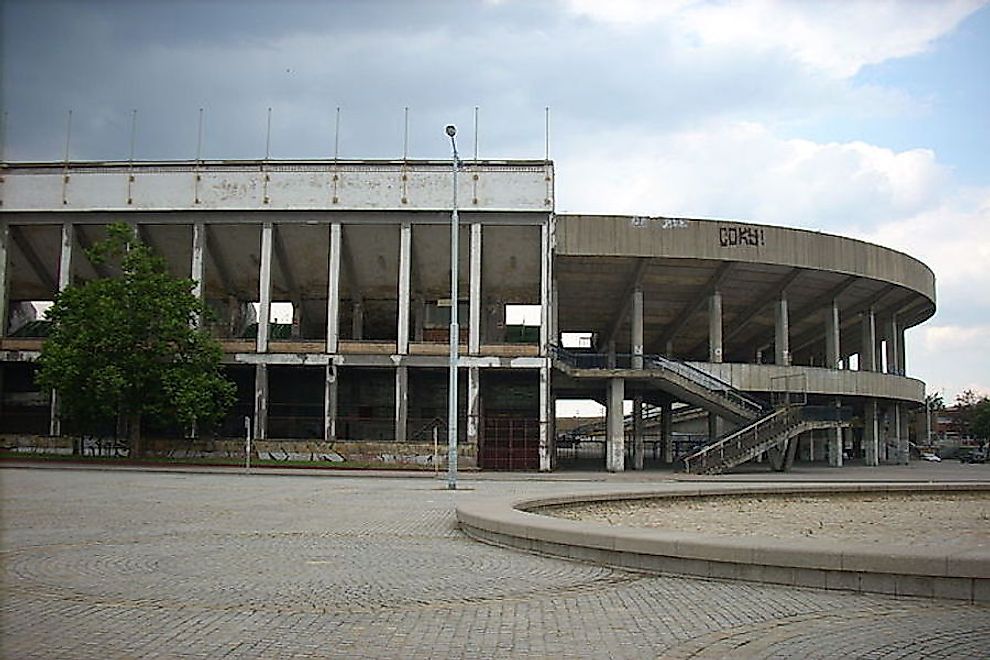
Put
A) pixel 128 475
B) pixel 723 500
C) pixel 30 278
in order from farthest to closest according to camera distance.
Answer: pixel 30 278
pixel 128 475
pixel 723 500

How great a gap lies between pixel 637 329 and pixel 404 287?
40.7ft

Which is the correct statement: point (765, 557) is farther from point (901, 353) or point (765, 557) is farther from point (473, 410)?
point (901, 353)

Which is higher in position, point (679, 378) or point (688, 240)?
point (688, 240)

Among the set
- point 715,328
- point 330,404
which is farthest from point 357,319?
point 715,328

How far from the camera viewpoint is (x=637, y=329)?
5216cm

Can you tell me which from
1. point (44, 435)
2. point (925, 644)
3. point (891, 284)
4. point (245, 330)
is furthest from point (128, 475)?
point (891, 284)

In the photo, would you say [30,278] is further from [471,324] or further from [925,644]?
[925,644]

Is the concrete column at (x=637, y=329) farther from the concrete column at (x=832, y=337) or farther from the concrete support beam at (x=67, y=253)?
the concrete support beam at (x=67, y=253)

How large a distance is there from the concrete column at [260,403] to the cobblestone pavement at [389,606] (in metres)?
32.6

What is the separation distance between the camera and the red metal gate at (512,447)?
48.5 m

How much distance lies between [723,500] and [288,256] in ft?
119

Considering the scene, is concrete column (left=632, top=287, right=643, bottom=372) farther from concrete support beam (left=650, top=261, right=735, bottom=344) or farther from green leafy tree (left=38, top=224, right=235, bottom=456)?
green leafy tree (left=38, top=224, right=235, bottom=456)

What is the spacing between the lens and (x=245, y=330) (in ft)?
205

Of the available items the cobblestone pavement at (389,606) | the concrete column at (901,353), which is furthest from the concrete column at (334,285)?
the concrete column at (901,353)
